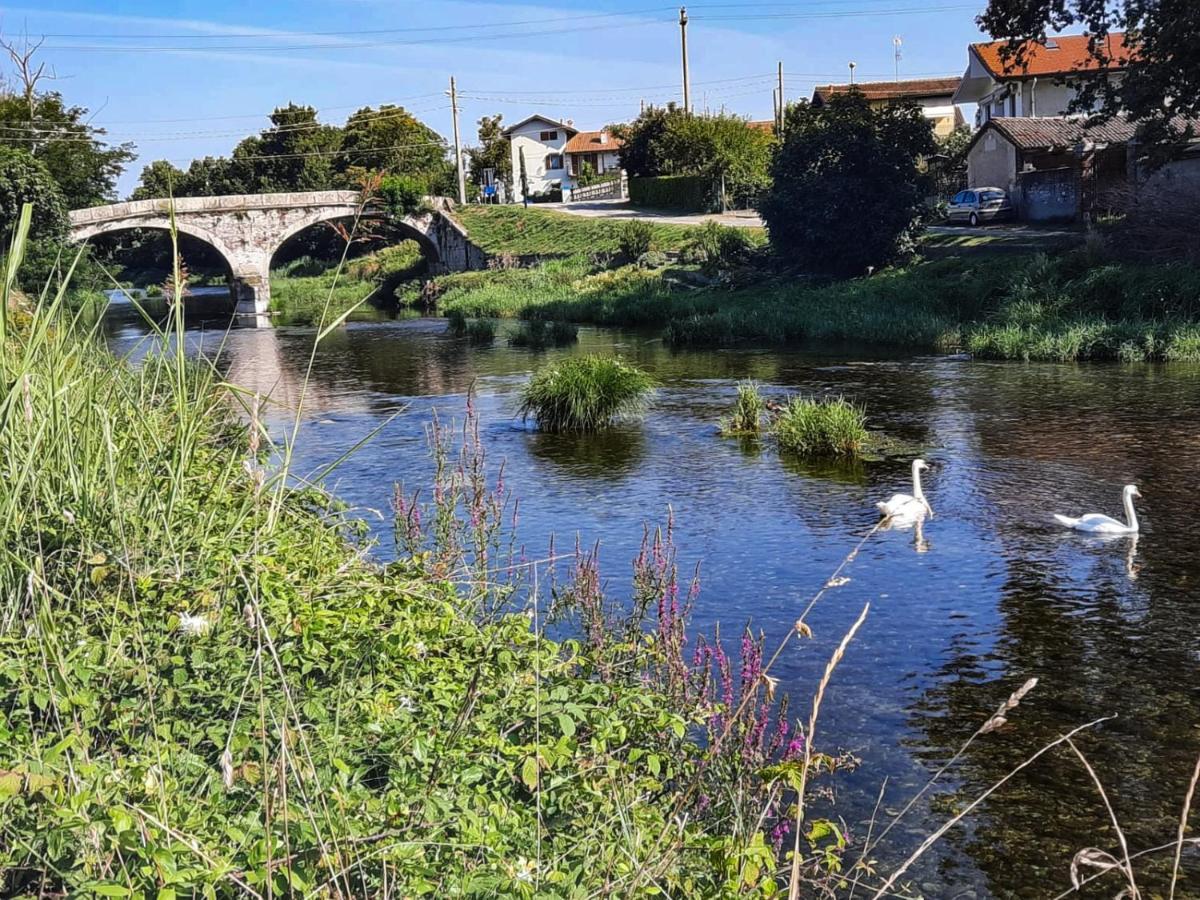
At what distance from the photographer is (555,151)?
342ft

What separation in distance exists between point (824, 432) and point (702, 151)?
5443 centimetres

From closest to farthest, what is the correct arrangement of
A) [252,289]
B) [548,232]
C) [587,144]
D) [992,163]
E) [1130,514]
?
1. [1130,514]
2. [992,163]
3. [252,289]
4. [548,232]
5. [587,144]

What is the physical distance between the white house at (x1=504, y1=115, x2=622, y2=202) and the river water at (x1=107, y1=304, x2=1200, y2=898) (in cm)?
7939

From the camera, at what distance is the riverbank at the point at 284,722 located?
3.23m

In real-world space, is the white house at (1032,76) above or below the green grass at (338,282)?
above

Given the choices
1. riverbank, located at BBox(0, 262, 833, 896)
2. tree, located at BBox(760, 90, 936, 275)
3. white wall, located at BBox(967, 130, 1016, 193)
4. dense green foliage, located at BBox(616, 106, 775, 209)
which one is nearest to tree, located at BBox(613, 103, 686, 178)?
dense green foliage, located at BBox(616, 106, 775, 209)

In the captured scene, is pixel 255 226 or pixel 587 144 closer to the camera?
pixel 255 226

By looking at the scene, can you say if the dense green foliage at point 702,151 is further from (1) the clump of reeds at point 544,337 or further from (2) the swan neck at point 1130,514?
(2) the swan neck at point 1130,514

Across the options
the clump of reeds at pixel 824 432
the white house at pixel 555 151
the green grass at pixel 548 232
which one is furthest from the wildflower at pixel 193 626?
the white house at pixel 555 151

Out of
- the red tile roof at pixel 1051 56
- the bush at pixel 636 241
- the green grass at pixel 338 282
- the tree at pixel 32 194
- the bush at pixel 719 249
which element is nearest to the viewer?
the bush at pixel 719 249

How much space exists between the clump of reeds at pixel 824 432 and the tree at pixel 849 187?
66.0ft

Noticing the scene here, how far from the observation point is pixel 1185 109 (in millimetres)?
27359

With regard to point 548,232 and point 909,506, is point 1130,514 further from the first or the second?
point 548,232

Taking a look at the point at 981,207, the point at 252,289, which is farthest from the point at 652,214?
the point at 981,207
